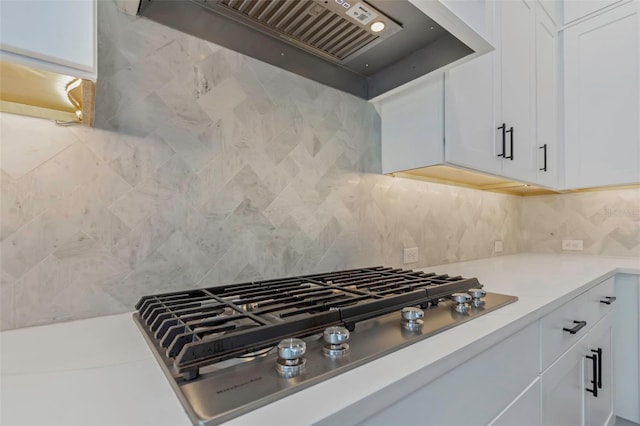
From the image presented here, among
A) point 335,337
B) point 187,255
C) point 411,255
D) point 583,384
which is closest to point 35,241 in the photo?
point 187,255

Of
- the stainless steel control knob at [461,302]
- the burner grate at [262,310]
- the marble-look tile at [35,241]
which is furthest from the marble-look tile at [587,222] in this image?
the marble-look tile at [35,241]

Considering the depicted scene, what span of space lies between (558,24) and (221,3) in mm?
2198

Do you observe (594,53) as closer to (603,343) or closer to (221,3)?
(603,343)

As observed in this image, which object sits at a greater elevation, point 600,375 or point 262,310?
point 262,310

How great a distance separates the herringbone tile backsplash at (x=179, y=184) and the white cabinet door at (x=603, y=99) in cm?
146

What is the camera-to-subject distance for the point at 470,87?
129 centimetres

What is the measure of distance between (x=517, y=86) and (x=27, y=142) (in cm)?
189

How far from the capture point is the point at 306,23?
925 millimetres

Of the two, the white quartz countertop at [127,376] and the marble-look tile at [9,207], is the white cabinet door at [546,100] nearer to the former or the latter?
the white quartz countertop at [127,376]

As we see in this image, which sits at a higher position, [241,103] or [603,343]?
[241,103]

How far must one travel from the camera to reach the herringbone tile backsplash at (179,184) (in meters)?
0.71

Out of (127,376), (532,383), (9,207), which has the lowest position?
(532,383)

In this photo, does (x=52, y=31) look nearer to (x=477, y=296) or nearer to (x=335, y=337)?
(x=335, y=337)

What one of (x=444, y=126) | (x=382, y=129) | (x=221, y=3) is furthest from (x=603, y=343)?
(x=221, y=3)
